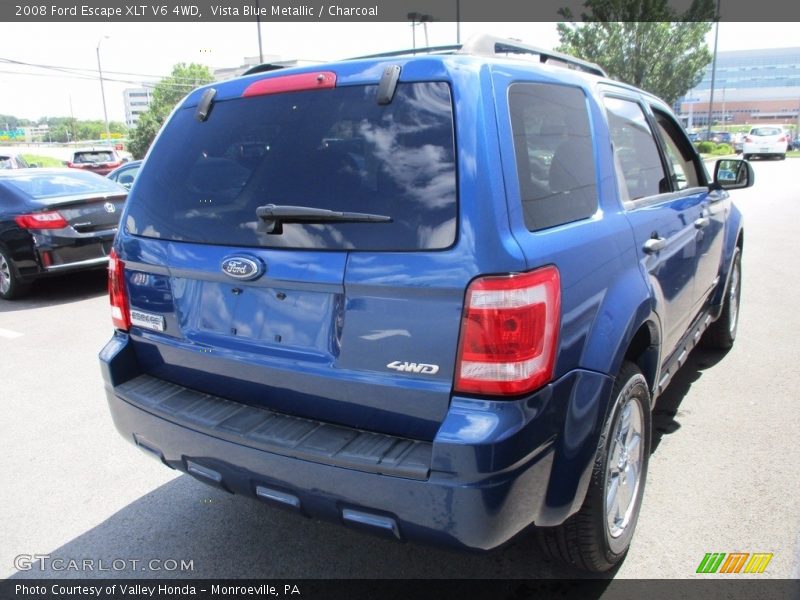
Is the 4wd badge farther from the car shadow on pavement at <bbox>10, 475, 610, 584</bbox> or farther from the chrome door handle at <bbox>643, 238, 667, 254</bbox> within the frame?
the chrome door handle at <bbox>643, 238, 667, 254</bbox>

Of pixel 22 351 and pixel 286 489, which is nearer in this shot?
pixel 286 489

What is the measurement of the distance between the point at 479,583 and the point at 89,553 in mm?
1680

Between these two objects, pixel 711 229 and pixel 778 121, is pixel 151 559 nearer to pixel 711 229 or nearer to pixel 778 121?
pixel 711 229

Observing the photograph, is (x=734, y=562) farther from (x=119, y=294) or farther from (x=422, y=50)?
(x=119, y=294)

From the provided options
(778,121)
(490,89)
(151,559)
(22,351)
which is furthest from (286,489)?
(778,121)

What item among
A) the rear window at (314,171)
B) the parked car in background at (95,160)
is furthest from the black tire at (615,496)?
the parked car in background at (95,160)

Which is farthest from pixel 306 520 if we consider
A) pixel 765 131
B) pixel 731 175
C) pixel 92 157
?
pixel 765 131

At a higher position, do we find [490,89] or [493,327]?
[490,89]

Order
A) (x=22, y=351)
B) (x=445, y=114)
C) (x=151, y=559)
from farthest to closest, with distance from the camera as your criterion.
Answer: (x=22, y=351) < (x=151, y=559) < (x=445, y=114)

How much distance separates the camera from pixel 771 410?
402 cm

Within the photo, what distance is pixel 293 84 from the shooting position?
7.72 ft

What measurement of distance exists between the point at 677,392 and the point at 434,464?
305 cm

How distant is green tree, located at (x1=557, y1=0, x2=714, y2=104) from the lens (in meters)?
32.4

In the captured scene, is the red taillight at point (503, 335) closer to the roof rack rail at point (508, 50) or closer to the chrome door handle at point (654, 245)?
the roof rack rail at point (508, 50)
